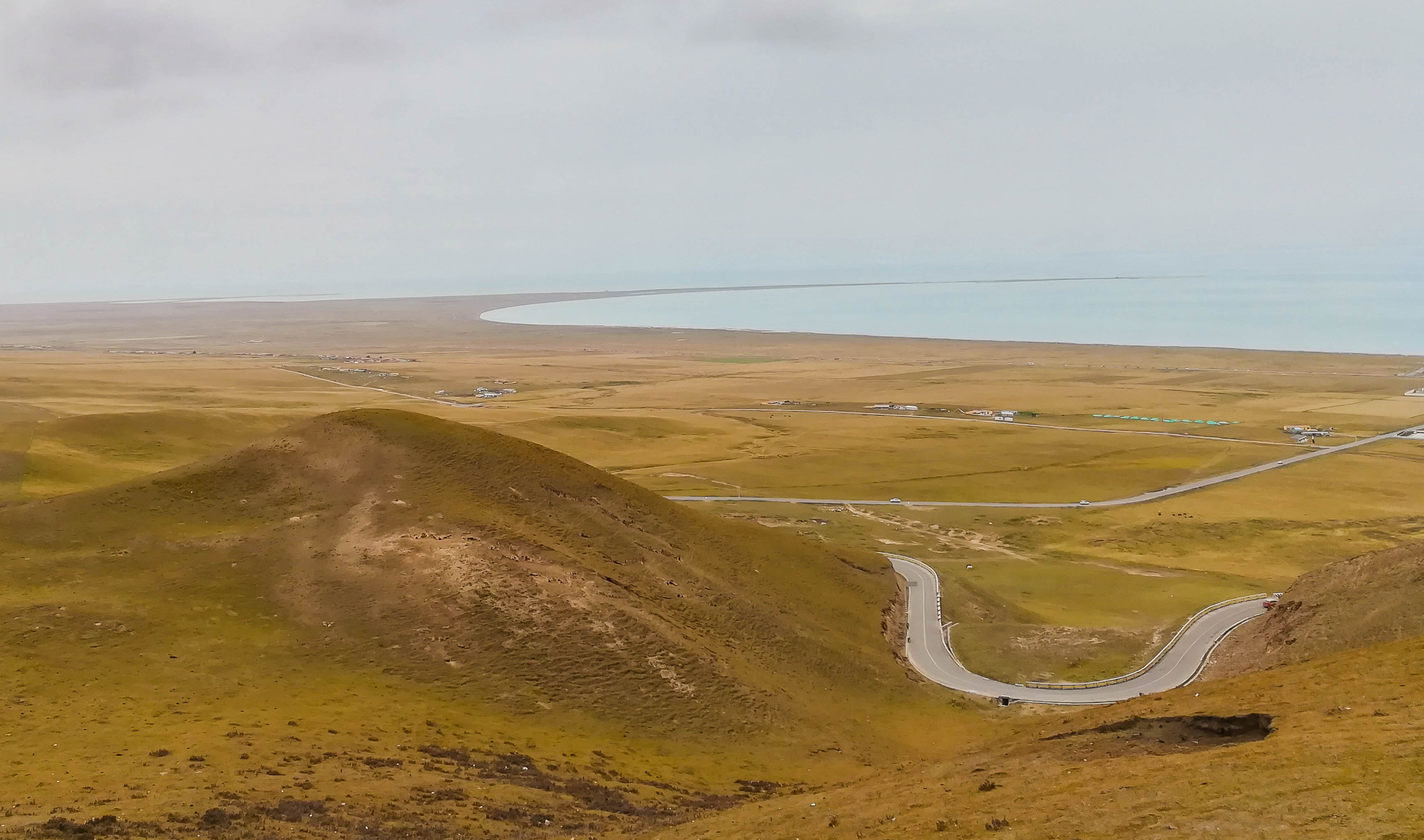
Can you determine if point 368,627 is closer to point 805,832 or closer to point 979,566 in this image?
point 805,832

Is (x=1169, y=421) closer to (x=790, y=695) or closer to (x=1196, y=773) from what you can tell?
(x=790, y=695)

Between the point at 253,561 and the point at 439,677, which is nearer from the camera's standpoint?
the point at 439,677

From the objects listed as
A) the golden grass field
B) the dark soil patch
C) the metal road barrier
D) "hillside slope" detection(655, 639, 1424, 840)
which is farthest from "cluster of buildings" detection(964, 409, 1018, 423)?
the dark soil patch

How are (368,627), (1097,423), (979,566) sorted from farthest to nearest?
(1097,423)
(979,566)
(368,627)

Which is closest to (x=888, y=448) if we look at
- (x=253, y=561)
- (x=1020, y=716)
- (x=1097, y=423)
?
(x=1097, y=423)

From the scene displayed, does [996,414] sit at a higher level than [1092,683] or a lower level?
higher

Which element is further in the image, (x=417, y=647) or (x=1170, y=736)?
(x=417, y=647)

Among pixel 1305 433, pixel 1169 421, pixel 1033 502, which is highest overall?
pixel 1169 421

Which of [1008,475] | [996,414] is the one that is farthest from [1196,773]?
[996,414]

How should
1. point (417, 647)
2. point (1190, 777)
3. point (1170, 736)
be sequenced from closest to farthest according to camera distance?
point (1190, 777) → point (1170, 736) → point (417, 647)
